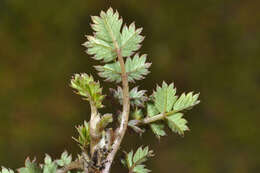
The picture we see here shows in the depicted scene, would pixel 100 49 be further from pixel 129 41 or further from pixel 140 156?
pixel 140 156

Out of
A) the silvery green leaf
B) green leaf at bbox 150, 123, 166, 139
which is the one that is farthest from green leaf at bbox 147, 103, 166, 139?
the silvery green leaf

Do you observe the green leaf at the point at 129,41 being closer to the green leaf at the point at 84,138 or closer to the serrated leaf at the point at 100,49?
the serrated leaf at the point at 100,49

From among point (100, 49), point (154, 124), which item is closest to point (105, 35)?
point (100, 49)

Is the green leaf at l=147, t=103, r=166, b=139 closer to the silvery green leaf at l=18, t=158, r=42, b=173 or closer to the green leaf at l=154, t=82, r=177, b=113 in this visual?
the green leaf at l=154, t=82, r=177, b=113

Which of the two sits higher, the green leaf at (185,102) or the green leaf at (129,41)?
the green leaf at (129,41)

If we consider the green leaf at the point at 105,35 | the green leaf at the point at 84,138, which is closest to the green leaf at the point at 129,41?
the green leaf at the point at 105,35

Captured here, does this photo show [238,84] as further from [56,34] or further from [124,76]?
[124,76]

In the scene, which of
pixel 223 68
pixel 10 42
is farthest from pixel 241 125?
pixel 10 42
